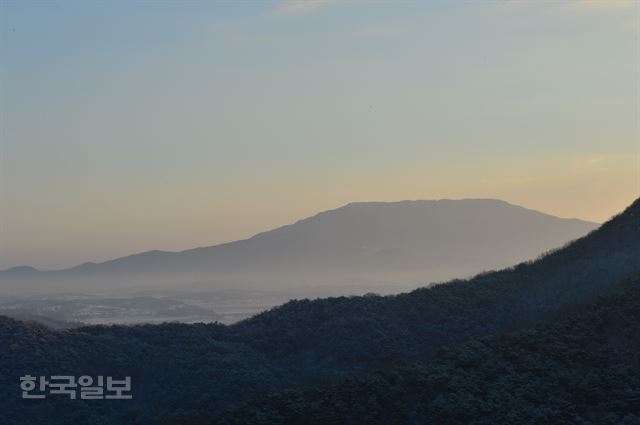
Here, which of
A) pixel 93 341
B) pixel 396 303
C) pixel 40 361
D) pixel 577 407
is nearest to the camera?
pixel 577 407

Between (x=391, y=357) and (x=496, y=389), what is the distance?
4.47 m

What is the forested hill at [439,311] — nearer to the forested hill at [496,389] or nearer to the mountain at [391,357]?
the mountain at [391,357]

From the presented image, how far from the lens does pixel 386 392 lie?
21797mm

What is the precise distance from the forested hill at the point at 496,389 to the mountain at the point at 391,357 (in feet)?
0.15

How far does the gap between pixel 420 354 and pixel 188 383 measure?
7551 millimetres

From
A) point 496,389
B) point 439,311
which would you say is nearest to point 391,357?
point 496,389

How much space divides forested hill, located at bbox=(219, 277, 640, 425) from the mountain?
46mm

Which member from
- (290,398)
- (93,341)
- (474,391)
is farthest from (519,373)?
(93,341)

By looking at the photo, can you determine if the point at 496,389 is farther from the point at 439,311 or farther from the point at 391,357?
the point at 439,311

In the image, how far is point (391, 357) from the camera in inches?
998

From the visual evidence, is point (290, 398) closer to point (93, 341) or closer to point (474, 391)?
point (474, 391)

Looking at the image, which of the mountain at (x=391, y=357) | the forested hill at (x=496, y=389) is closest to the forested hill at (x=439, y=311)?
the mountain at (x=391, y=357)

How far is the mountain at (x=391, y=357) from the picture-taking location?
2120cm

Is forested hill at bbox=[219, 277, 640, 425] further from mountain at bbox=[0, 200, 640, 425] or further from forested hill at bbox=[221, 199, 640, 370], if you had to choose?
forested hill at bbox=[221, 199, 640, 370]
